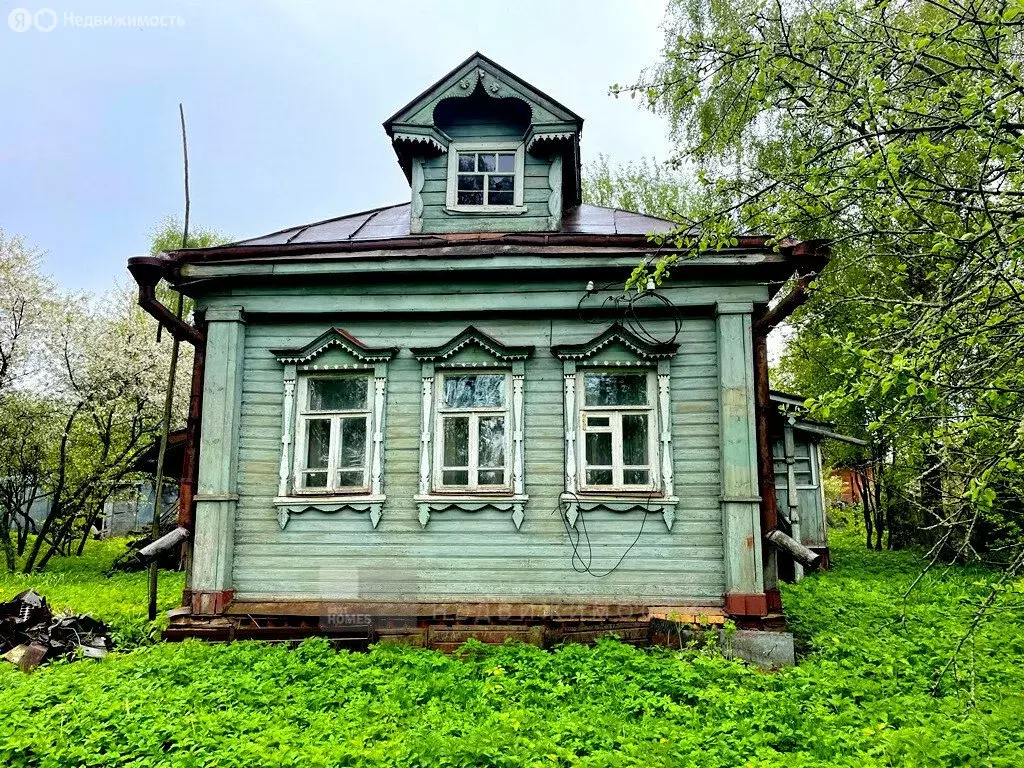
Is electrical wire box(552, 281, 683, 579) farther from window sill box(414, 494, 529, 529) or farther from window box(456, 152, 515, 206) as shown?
window box(456, 152, 515, 206)

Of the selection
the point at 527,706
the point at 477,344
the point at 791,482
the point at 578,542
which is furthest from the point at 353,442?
the point at 791,482

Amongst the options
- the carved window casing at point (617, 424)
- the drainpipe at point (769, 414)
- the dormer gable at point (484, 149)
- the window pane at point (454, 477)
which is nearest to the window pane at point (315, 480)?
the window pane at point (454, 477)

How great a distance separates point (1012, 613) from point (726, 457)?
3865mm

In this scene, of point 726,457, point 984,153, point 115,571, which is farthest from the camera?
point 115,571

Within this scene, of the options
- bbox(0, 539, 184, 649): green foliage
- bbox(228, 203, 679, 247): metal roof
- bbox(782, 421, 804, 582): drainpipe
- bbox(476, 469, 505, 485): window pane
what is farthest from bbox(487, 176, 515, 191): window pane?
bbox(782, 421, 804, 582): drainpipe

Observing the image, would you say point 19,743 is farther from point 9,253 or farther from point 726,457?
point 9,253

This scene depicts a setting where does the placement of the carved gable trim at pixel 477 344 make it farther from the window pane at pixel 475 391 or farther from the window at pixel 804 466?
the window at pixel 804 466

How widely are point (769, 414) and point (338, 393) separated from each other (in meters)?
4.99

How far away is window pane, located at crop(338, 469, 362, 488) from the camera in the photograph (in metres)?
7.93

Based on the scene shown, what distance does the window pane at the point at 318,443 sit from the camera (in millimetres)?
8039

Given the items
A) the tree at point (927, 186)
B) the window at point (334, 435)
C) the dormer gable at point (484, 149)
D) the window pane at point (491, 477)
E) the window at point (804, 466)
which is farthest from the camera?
the window at point (804, 466)

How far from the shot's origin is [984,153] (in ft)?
14.0

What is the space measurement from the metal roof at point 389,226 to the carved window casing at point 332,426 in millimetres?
1424

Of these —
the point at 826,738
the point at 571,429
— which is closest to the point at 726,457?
the point at 571,429
